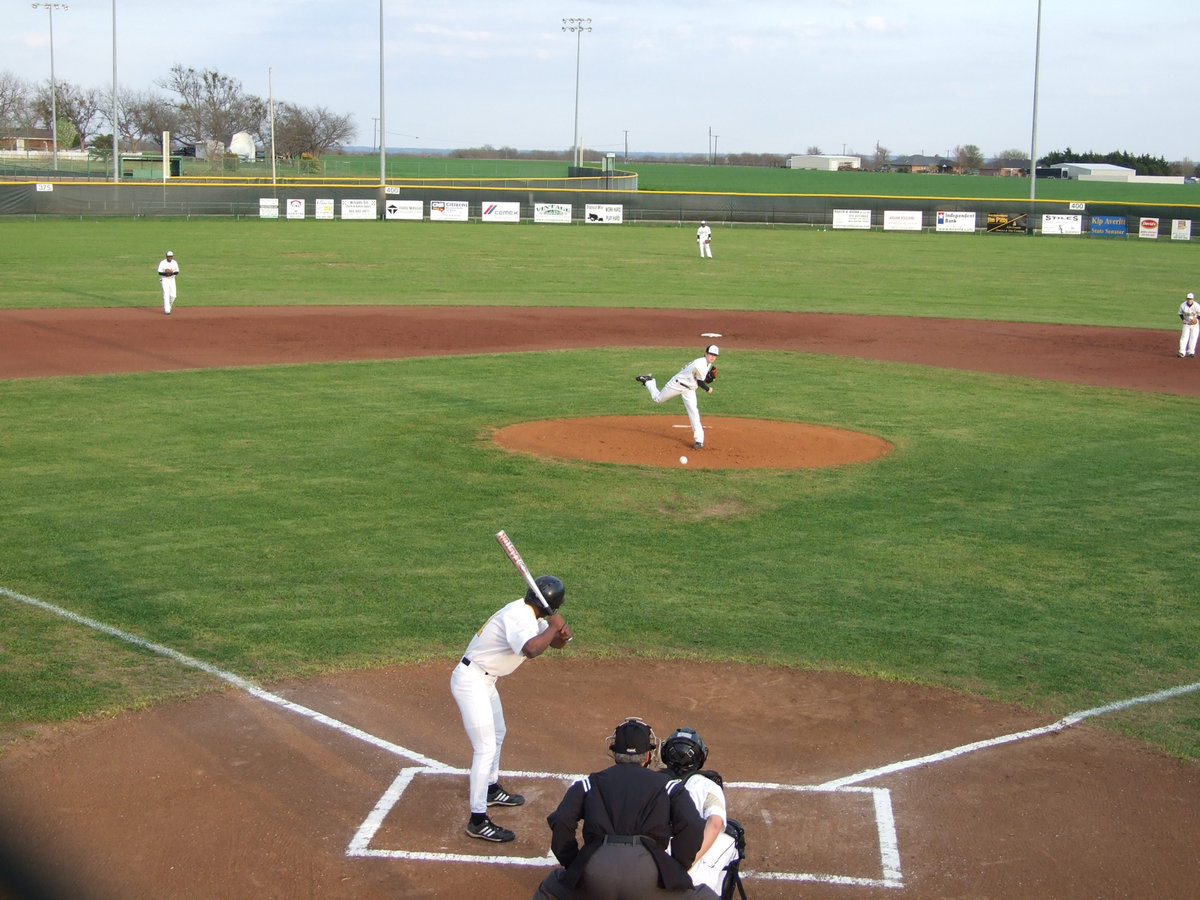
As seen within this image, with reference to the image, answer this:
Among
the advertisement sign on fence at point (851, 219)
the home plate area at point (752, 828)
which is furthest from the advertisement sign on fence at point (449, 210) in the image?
the home plate area at point (752, 828)

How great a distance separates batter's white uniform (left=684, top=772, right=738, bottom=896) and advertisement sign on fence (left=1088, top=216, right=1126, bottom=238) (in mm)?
65110

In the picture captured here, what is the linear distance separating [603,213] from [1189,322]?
1583 inches

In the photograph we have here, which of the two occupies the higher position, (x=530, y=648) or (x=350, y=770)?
(x=530, y=648)

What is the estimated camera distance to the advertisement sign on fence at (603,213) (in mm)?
64062

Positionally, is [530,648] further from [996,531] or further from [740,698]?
[996,531]

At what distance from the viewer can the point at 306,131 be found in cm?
11662

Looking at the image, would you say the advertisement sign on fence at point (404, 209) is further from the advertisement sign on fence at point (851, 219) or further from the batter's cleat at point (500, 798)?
the batter's cleat at point (500, 798)

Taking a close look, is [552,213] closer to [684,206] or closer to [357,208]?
[684,206]

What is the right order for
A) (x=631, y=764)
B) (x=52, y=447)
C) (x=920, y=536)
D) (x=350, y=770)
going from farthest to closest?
(x=52, y=447), (x=920, y=536), (x=350, y=770), (x=631, y=764)

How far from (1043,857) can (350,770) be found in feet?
15.3

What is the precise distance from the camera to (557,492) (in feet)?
51.4

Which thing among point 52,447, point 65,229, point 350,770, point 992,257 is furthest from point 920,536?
point 65,229

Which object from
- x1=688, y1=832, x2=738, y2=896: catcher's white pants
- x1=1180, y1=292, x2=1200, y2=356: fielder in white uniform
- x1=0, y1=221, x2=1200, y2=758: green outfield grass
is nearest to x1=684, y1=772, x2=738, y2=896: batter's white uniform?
x1=688, y1=832, x2=738, y2=896: catcher's white pants

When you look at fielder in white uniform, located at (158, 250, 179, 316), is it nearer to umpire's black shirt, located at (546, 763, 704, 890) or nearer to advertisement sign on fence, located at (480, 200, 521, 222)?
umpire's black shirt, located at (546, 763, 704, 890)
